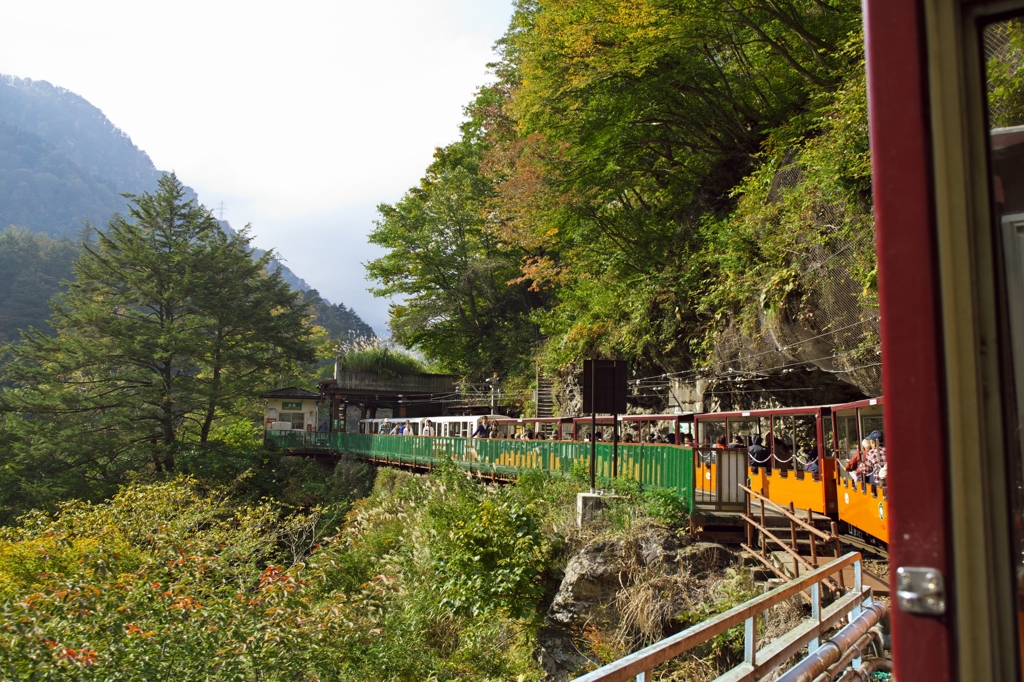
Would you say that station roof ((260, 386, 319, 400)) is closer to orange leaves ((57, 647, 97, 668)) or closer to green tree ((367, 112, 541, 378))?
green tree ((367, 112, 541, 378))

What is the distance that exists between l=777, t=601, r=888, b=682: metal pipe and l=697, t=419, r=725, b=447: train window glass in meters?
13.1

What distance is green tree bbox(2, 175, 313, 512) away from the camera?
32438 millimetres

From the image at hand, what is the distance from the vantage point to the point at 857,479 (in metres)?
11.5

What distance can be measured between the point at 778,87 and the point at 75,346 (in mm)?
32211

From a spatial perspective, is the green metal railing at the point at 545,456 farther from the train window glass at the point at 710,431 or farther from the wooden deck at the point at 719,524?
the train window glass at the point at 710,431

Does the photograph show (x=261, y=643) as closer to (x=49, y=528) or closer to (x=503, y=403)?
(x=49, y=528)

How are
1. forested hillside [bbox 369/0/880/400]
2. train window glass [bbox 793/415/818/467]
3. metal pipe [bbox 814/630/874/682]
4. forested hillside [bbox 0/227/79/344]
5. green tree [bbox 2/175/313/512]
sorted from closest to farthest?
metal pipe [bbox 814/630/874/682] → forested hillside [bbox 369/0/880/400] → train window glass [bbox 793/415/818/467] → green tree [bbox 2/175/313/512] → forested hillside [bbox 0/227/79/344]

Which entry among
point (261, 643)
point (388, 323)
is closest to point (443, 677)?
point (261, 643)

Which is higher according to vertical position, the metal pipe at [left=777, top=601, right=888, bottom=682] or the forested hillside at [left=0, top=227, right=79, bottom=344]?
the forested hillside at [left=0, top=227, right=79, bottom=344]

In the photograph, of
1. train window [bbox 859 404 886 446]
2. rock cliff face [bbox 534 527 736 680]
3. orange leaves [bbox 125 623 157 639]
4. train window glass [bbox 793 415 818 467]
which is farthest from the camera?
train window glass [bbox 793 415 818 467]

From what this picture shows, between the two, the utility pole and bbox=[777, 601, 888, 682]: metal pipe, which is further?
the utility pole

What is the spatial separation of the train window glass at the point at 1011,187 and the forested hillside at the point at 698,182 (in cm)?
1094

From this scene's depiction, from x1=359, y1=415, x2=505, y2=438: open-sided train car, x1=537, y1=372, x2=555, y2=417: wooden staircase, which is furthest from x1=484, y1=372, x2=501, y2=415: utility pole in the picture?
x1=537, y1=372, x2=555, y2=417: wooden staircase

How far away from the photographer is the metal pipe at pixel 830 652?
11.7 feet
